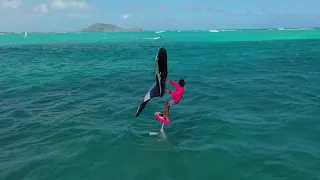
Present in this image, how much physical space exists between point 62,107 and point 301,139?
13.7 meters

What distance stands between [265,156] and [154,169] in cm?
442

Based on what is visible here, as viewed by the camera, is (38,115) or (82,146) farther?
(38,115)

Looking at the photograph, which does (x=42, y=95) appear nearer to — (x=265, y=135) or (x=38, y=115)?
(x=38, y=115)

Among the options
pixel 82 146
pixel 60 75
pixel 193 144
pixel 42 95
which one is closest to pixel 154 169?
pixel 193 144

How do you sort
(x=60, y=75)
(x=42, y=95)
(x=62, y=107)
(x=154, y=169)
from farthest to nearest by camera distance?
(x=60, y=75) → (x=42, y=95) → (x=62, y=107) → (x=154, y=169)

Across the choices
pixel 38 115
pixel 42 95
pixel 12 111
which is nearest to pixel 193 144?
pixel 38 115

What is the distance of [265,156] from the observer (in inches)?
483

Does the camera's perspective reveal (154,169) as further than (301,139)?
No

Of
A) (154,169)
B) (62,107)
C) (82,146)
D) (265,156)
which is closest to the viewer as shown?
(154,169)

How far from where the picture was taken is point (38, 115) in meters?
18.0

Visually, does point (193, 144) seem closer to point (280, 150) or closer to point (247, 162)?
point (247, 162)

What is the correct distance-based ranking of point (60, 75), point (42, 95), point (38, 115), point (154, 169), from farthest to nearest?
point (60, 75)
point (42, 95)
point (38, 115)
point (154, 169)

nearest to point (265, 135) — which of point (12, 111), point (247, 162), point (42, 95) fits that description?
point (247, 162)

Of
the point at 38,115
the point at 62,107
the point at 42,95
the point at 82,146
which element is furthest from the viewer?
the point at 42,95
